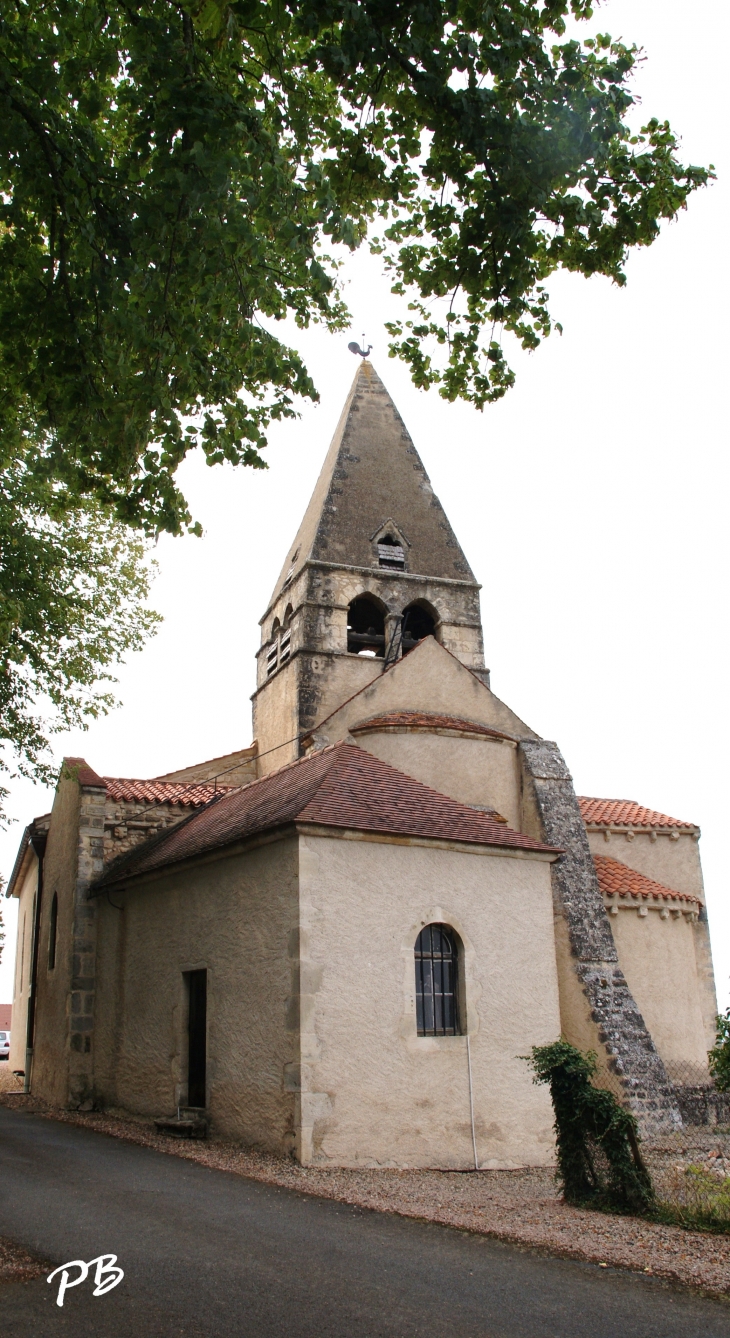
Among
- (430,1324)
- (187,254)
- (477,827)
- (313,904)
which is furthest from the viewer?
(477,827)

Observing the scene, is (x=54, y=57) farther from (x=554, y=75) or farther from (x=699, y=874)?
(x=699, y=874)

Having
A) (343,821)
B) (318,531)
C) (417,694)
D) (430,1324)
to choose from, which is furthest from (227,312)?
(318,531)

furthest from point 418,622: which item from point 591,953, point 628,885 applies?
point 591,953

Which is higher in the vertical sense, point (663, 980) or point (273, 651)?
point (273, 651)

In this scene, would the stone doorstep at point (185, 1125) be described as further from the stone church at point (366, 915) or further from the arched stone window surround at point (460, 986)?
the arched stone window surround at point (460, 986)

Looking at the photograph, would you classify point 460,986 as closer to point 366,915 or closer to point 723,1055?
point 366,915

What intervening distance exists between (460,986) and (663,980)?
6.58 metres

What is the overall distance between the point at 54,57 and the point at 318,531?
625 inches

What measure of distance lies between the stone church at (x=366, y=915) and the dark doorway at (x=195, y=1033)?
0.12 feet

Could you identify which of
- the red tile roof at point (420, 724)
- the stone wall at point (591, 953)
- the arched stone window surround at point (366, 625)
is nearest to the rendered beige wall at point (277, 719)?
the arched stone window surround at point (366, 625)

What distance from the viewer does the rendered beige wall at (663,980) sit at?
15.9 metres

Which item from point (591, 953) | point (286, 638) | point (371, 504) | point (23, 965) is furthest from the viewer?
point (23, 965)

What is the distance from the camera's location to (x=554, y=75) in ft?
20.2

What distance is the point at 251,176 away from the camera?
6.20 meters
